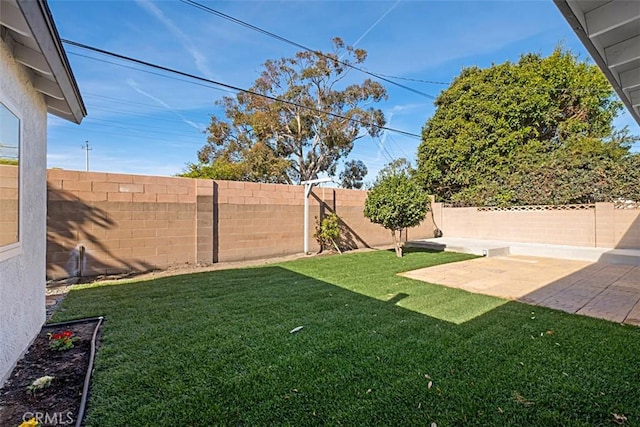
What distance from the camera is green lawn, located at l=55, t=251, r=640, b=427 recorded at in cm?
208

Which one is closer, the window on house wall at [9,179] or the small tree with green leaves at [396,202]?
the window on house wall at [9,179]

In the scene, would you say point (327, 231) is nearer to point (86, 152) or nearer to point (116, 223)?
point (116, 223)

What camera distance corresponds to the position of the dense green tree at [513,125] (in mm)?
14430

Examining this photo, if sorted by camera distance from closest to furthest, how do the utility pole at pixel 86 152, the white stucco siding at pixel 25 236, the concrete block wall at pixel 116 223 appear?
the white stucco siding at pixel 25 236 < the concrete block wall at pixel 116 223 < the utility pole at pixel 86 152

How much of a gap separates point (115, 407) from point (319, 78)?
64.9 ft

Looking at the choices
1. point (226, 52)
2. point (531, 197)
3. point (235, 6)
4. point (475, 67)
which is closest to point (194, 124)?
point (226, 52)

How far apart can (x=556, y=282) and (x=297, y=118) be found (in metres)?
16.7

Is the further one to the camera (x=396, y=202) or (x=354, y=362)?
(x=396, y=202)

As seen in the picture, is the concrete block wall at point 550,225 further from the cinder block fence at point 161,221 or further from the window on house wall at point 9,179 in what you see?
the window on house wall at point 9,179

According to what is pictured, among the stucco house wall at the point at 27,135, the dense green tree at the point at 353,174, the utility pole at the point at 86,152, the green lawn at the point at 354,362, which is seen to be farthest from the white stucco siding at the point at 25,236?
the utility pole at the point at 86,152

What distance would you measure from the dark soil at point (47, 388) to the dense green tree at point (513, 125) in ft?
49.2

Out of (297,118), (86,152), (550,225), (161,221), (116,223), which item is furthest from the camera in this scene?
(86,152)

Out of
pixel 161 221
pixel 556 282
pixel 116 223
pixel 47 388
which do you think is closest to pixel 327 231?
pixel 161 221

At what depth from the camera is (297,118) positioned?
19.9 metres
